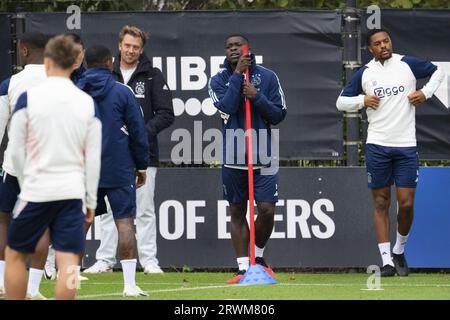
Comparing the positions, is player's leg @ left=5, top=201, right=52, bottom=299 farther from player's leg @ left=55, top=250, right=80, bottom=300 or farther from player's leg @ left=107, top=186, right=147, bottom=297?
player's leg @ left=107, top=186, right=147, bottom=297

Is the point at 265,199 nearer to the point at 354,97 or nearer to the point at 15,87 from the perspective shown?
the point at 354,97

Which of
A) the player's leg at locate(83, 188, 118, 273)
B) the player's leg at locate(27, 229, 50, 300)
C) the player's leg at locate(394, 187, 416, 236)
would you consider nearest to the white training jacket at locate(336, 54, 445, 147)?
the player's leg at locate(394, 187, 416, 236)

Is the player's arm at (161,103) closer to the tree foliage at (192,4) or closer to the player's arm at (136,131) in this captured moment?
the tree foliage at (192,4)

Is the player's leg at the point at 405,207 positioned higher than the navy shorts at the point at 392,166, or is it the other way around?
the navy shorts at the point at 392,166

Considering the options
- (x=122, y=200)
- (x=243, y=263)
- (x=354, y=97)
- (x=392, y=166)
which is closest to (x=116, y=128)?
(x=122, y=200)

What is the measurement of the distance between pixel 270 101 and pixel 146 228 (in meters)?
2.11

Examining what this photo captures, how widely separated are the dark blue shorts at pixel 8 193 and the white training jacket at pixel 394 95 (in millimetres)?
3705

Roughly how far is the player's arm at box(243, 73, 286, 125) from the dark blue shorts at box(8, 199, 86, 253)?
367 cm

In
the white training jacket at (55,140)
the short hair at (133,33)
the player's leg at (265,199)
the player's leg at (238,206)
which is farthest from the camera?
the short hair at (133,33)

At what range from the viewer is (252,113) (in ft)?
37.7

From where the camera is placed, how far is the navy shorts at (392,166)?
1205 centimetres

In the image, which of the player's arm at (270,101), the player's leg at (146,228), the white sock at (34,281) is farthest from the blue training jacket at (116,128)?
the player's leg at (146,228)

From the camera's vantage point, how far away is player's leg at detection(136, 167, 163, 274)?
12.6 meters

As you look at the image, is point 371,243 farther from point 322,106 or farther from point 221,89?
point 221,89
